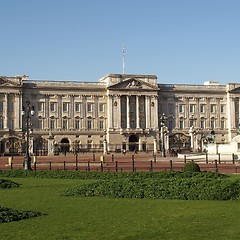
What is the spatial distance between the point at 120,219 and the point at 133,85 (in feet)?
314

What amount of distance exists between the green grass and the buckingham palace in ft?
273

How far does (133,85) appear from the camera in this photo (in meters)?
111

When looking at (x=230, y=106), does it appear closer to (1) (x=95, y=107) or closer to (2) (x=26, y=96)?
(1) (x=95, y=107)

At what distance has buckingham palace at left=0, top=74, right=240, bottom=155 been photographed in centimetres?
10388

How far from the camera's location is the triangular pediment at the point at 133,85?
109344 millimetres

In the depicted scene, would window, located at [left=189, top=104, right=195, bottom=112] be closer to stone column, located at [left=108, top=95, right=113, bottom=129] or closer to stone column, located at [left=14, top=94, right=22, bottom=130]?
stone column, located at [left=108, top=95, right=113, bottom=129]

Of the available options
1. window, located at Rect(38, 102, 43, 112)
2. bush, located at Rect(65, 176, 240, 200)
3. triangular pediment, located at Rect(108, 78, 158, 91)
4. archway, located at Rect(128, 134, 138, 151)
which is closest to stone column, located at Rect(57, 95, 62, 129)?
window, located at Rect(38, 102, 43, 112)

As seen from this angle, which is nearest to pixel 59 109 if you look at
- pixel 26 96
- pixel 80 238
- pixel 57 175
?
pixel 26 96

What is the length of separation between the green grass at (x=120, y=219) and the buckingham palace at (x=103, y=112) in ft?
273

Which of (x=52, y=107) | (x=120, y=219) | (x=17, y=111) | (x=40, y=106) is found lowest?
(x=120, y=219)

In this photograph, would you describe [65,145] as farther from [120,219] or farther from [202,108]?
[120,219]

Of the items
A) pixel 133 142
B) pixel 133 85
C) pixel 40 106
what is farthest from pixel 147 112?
pixel 40 106

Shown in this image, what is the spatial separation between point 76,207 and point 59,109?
90.5 meters

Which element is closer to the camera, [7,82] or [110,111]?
[7,82]
